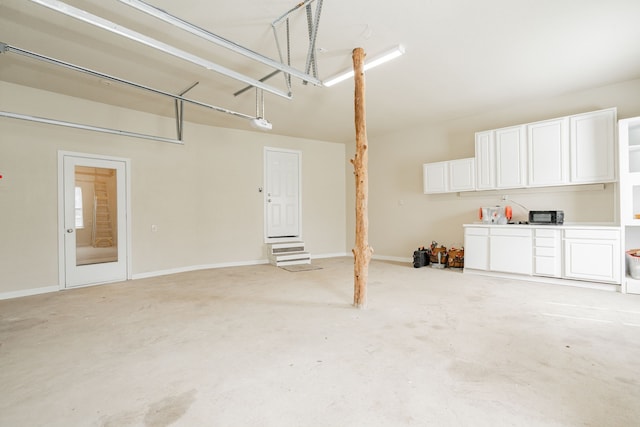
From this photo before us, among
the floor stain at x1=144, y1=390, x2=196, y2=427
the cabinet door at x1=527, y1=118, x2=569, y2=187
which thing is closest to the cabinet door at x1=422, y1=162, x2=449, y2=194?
the cabinet door at x1=527, y1=118, x2=569, y2=187

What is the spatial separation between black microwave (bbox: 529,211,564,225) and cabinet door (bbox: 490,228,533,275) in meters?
0.23

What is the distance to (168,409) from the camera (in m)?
1.70

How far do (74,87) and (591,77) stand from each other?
24.5ft

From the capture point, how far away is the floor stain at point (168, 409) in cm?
159

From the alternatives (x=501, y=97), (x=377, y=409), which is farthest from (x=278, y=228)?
(x=377, y=409)

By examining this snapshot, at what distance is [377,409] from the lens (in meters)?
1.68

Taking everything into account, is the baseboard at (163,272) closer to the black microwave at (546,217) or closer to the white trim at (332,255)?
the white trim at (332,255)

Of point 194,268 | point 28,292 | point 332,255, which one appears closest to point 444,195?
point 332,255

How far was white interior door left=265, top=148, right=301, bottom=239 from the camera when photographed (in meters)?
7.01

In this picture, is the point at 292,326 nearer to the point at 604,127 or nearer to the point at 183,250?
the point at 183,250

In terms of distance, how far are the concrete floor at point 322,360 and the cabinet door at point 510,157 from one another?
192 cm

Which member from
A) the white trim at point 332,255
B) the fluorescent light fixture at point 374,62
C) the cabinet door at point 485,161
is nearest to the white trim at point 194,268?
the white trim at point 332,255

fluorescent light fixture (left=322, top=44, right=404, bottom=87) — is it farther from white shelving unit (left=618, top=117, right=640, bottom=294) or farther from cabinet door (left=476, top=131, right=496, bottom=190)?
white shelving unit (left=618, top=117, right=640, bottom=294)

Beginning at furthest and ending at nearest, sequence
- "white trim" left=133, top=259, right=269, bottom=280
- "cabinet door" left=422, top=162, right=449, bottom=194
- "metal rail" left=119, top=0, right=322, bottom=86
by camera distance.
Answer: "cabinet door" left=422, top=162, right=449, bottom=194
"white trim" left=133, top=259, right=269, bottom=280
"metal rail" left=119, top=0, right=322, bottom=86
